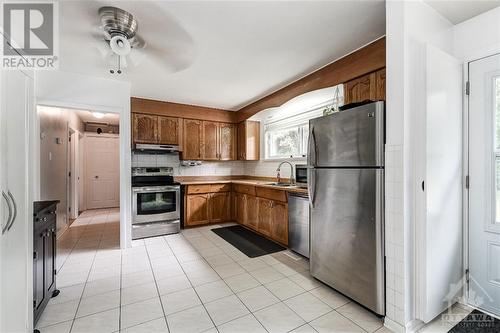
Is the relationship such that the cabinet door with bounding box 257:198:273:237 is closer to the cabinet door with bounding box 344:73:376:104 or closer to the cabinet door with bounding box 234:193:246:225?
the cabinet door with bounding box 234:193:246:225

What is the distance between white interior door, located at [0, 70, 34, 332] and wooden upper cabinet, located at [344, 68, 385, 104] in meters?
2.78

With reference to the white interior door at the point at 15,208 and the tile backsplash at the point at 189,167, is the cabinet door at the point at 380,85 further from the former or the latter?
the tile backsplash at the point at 189,167

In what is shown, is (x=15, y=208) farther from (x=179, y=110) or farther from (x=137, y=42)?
(x=179, y=110)

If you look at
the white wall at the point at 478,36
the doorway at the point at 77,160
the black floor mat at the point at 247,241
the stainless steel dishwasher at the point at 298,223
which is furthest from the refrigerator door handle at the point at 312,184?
the doorway at the point at 77,160

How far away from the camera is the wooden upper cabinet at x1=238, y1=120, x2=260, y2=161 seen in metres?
4.89

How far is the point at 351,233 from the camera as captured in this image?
1.98 metres

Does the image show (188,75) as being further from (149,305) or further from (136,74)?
(149,305)

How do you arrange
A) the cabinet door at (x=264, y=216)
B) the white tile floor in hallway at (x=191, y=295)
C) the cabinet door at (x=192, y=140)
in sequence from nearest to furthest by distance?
the white tile floor in hallway at (x=191, y=295), the cabinet door at (x=264, y=216), the cabinet door at (x=192, y=140)

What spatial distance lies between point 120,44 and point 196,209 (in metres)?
3.10

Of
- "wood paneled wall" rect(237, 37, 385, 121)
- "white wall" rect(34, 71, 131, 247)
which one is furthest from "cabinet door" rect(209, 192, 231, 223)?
"wood paneled wall" rect(237, 37, 385, 121)

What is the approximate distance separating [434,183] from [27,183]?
9.56ft

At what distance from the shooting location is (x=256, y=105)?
14.2ft

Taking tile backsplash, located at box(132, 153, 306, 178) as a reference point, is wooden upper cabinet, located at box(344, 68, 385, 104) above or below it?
above

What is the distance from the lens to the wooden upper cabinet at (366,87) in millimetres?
2166
